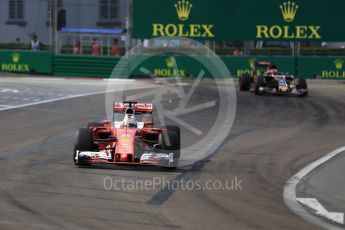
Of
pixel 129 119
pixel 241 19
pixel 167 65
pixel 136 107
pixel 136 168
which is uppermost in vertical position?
pixel 241 19

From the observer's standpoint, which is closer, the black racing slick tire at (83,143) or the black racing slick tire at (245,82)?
the black racing slick tire at (83,143)

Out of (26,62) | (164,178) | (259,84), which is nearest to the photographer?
(164,178)

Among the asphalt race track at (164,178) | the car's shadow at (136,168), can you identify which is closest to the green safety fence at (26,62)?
the asphalt race track at (164,178)

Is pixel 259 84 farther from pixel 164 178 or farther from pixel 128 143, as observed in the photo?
pixel 164 178

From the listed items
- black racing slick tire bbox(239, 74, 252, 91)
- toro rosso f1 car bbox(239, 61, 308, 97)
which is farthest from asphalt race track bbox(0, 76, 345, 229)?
black racing slick tire bbox(239, 74, 252, 91)

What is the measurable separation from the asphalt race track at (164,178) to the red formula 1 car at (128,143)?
0.17 metres

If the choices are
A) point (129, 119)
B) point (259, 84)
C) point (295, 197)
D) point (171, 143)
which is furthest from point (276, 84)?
point (295, 197)

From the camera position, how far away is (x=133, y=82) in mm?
31062

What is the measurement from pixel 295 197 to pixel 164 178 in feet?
6.37

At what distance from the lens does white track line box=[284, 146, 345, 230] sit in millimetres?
7645

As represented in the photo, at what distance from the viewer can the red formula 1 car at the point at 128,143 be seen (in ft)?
34.8

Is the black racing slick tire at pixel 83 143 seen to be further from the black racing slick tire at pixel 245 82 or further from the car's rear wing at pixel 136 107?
the black racing slick tire at pixel 245 82

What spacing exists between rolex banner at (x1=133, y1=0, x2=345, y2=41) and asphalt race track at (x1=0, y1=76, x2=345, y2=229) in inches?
647

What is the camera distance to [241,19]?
34656mm
